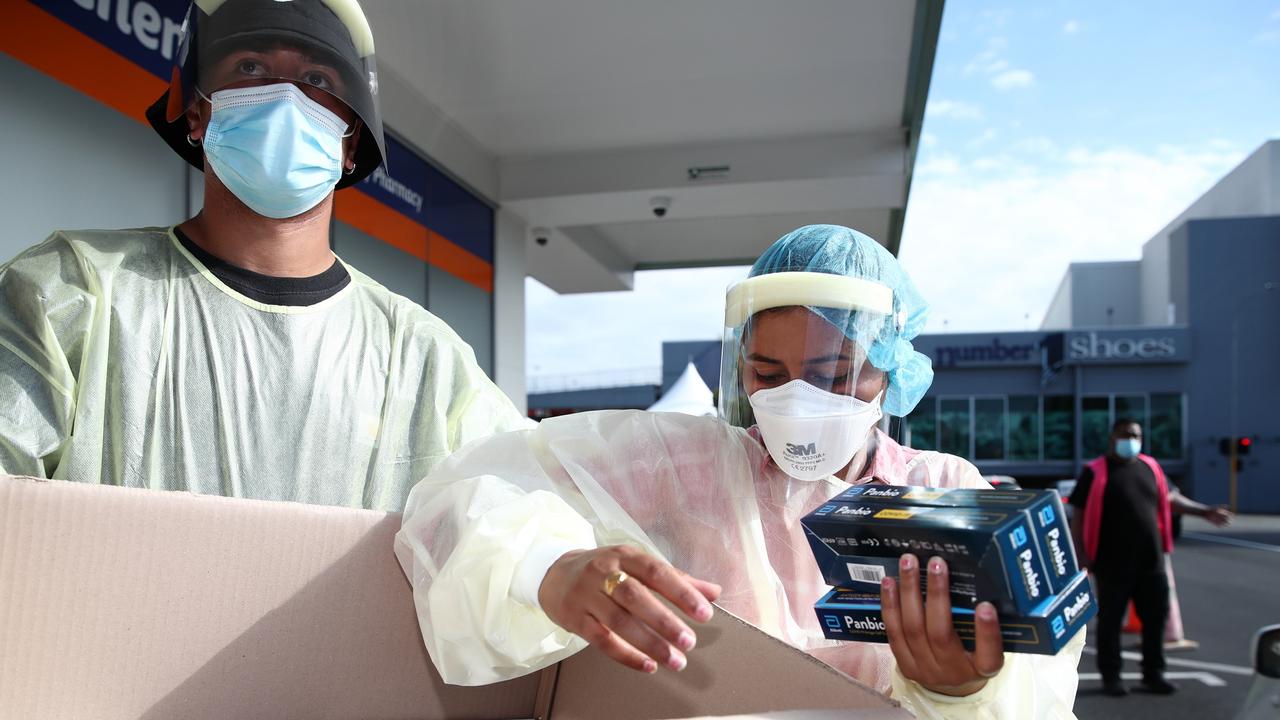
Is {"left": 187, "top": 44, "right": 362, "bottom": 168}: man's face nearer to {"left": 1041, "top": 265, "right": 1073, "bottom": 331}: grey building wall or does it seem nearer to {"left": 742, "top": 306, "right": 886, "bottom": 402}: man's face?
{"left": 742, "top": 306, "right": 886, "bottom": 402}: man's face

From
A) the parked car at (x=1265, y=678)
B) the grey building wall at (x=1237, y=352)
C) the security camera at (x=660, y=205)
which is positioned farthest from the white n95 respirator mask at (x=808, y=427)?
the grey building wall at (x=1237, y=352)

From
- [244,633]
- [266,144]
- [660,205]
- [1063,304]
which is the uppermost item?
[1063,304]

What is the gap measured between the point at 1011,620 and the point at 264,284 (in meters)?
1.38

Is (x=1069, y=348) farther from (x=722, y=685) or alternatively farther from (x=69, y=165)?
(x=722, y=685)

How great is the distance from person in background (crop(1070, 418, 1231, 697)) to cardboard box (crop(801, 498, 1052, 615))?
4.98 meters

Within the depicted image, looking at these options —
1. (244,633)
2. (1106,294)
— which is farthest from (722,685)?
(1106,294)

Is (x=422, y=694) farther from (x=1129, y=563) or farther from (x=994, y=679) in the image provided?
(x=1129, y=563)

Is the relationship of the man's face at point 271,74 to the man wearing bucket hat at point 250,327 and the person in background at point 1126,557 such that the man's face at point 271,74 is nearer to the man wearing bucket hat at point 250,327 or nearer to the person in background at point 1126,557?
the man wearing bucket hat at point 250,327

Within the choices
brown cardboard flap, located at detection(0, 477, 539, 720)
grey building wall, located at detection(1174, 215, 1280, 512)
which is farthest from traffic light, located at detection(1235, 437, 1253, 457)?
brown cardboard flap, located at detection(0, 477, 539, 720)

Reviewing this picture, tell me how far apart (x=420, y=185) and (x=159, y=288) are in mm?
4366

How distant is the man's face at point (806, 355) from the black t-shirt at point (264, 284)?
856 millimetres

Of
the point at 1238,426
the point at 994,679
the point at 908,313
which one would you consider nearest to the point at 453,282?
the point at 908,313

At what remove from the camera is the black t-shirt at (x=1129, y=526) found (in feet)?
17.3

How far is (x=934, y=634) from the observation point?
0.91m
